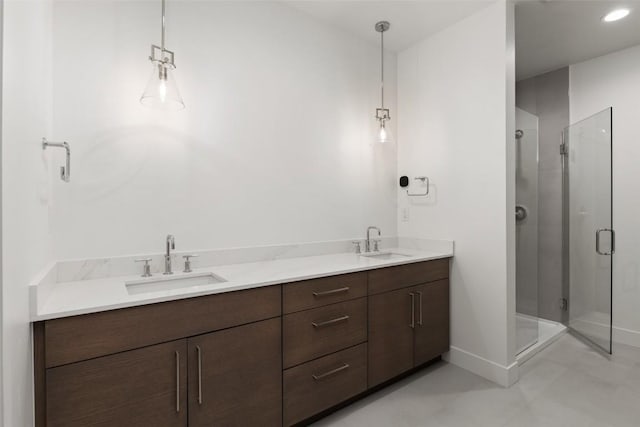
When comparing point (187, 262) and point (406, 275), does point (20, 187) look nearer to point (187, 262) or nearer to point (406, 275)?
point (187, 262)

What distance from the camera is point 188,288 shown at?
4.71ft

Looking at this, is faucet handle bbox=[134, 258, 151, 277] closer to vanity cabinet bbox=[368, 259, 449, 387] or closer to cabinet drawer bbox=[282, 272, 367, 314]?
cabinet drawer bbox=[282, 272, 367, 314]

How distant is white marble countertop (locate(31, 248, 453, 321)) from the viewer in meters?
1.18

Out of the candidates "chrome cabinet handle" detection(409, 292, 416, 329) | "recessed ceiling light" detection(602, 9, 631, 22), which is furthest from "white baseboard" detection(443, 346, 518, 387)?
"recessed ceiling light" detection(602, 9, 631, 22)

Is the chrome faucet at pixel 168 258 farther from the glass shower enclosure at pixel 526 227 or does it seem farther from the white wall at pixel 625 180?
the white wall at pixel 625 180

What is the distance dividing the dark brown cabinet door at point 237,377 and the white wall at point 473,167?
1586 mm

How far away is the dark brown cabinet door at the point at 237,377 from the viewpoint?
1.39 metres

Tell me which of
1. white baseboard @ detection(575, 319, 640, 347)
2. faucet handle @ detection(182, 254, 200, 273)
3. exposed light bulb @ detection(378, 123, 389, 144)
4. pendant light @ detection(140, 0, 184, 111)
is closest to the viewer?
pendant light @ detection(140, 0, 184, 111)

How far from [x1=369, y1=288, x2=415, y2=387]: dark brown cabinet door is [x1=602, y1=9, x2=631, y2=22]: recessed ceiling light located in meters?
2.55

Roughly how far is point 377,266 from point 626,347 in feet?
8.58

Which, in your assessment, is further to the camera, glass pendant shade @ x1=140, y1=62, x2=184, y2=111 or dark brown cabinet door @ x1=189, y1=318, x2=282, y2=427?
glass pendant shade @ x1=140, y1=62, x2=184, y2=111

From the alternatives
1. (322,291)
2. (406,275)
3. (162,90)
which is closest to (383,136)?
(406,275)

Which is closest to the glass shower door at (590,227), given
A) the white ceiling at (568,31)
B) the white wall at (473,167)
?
the white ceiling at (568,31)

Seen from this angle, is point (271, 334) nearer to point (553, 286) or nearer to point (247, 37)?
point (247, 37)
